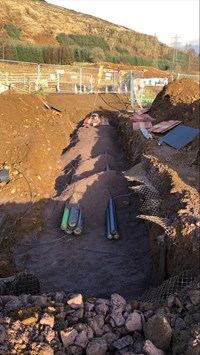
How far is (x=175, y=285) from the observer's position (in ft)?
18.3

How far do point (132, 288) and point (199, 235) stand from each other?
2.15 metres

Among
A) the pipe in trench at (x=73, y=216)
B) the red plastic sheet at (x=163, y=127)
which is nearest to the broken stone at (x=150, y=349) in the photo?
the pipe in trench at (x=73, y=216)

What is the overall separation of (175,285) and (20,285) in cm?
297

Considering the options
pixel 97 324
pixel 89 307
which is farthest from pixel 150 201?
pixel 97 324

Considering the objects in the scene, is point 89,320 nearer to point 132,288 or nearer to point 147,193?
point 132,288

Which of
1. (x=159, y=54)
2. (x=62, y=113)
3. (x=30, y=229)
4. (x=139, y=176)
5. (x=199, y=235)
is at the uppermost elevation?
(x=159, y=54)

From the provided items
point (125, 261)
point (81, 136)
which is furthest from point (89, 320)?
point (81, 136)

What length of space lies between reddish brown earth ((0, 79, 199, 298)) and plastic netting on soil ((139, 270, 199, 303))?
0.22m

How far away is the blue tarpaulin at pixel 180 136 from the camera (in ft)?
39.3

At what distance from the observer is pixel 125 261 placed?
8234 mm

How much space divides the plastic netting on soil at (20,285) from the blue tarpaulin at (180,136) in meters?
7.38

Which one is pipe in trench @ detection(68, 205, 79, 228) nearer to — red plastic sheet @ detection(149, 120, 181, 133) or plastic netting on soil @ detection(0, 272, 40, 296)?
plastic netting on soil @ detection(0, 272, 40, 296)

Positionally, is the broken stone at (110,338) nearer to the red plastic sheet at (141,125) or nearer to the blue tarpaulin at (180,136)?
the blue tarpaulin at (180,136)

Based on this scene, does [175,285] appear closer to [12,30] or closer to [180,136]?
[180,136]
